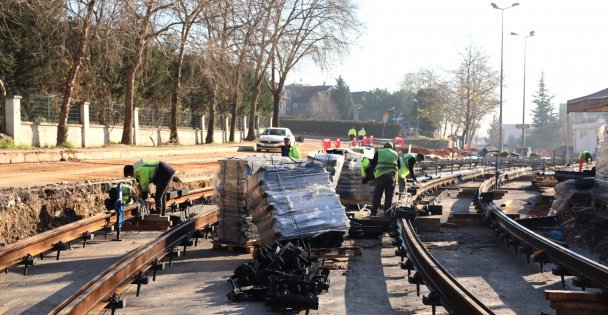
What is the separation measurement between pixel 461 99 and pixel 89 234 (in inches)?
2694

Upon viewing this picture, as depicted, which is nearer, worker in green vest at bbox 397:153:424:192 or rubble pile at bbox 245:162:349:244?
rubble pile at bbox 245:162:349:244

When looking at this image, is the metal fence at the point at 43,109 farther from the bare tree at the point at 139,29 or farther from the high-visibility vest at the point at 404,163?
the high-visibility vest at the point at 404,163

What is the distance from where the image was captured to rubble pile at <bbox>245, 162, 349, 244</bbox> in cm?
989

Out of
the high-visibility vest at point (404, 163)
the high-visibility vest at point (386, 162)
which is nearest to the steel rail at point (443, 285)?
the high-visibility vest at point (386, 162)

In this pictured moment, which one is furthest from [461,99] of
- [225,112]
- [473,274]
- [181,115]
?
[473,274]

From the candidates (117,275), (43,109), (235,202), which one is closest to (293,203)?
(235,202)

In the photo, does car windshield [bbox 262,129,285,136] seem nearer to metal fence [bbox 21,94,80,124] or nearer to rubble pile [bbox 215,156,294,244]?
metal fence [bbox 21,94,80,124]

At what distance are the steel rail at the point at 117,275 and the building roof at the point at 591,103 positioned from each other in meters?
10.4

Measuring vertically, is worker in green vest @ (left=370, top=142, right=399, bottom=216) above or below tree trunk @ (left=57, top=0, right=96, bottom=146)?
below

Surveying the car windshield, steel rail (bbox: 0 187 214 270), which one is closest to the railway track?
steel rail (bbox: 0 187 214 270)

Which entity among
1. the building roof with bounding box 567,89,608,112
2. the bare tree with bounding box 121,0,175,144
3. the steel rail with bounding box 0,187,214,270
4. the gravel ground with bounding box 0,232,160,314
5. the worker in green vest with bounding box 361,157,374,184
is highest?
the bare tree with bounding box 121,0,175,144

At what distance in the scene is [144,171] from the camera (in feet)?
43.6

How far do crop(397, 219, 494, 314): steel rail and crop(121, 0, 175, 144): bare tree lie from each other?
65.5 feet

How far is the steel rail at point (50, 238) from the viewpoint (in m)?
9.65
